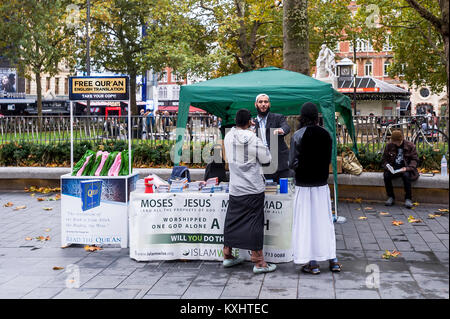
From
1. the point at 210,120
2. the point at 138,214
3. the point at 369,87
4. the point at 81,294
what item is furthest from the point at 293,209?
the point at 369,87

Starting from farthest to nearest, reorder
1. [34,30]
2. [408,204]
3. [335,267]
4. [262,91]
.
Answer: [34,30] → [408,204] → [262,91] → [335,267]

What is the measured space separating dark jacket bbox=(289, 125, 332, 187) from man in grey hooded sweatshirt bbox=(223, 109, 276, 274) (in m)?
0.33

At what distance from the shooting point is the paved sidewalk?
206 inches

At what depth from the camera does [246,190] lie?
5863 mm

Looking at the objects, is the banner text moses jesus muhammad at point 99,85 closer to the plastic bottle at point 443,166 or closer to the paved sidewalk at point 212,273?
the paved sidewalk at point 212,273

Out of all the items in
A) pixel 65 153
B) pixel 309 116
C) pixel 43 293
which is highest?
pixel 309 116

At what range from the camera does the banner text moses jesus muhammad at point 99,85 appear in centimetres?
741

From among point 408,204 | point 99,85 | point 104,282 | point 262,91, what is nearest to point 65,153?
point 99,85

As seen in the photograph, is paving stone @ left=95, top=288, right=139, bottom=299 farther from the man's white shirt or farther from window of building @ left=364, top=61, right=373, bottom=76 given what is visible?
window of building @ left=364, top=61, right=373, bottom=76

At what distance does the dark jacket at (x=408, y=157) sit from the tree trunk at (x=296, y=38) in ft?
8.96

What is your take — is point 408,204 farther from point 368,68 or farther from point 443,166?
point 368,68

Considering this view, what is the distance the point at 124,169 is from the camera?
739 centimetres

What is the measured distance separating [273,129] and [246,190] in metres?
2.27
